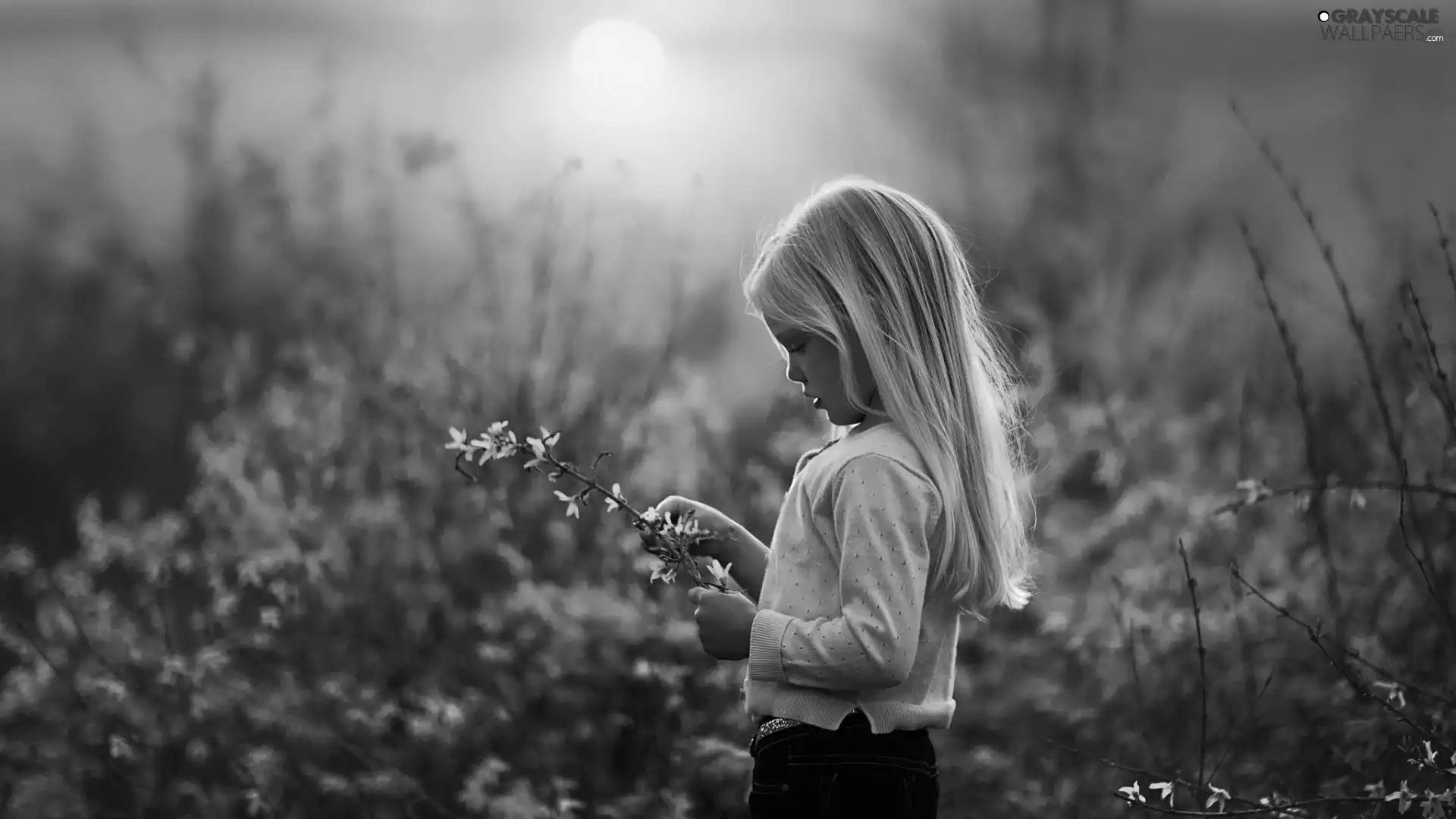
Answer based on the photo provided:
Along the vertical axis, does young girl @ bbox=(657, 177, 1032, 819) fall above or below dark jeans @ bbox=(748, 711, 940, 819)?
above

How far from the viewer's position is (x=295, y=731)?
2910 millimetres

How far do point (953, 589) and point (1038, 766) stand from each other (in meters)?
1.62

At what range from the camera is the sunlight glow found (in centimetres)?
307

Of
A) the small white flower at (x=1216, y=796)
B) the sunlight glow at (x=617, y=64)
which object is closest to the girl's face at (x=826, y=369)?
the small white flower at (x=1216, y=796)

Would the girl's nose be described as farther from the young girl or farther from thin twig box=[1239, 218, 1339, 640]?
thin twig box=[1239, 218, 1339, 640]

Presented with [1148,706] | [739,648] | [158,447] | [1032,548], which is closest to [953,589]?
[739,648]

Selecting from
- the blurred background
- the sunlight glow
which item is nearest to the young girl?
the blurred background

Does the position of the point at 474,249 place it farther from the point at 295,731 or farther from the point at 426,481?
the point at 295,731

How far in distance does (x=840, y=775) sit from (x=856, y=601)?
199 mm

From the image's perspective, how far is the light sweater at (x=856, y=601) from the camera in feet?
4.33

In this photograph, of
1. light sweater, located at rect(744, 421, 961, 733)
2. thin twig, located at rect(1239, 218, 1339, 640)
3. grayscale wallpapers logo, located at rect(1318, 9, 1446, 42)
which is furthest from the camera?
grayscale wallpapers logo, located at rect(1318, 9, 1446, 42)

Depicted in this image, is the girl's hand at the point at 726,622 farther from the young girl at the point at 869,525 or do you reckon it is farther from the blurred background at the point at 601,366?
the blurred background at the point at 601,366

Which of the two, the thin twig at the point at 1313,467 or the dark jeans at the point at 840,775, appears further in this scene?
the thin twig at the point at 1313,467

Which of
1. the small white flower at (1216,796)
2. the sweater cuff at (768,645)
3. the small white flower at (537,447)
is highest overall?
the small white flower at (537,447)
